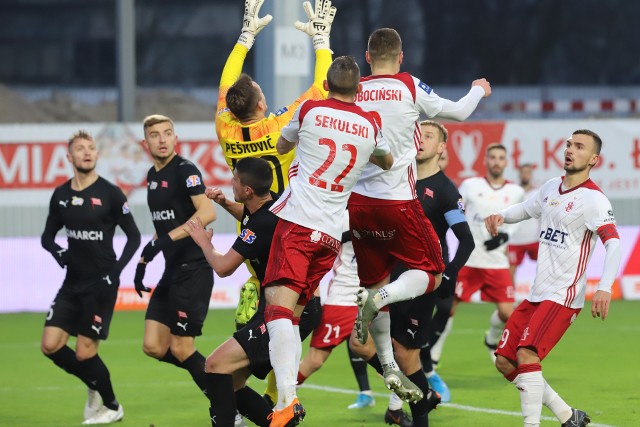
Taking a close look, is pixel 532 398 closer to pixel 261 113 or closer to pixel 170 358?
pixel 261 113

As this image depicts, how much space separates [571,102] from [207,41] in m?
12.5

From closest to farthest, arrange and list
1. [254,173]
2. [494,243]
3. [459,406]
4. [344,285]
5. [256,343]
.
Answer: [256,343] → [254,173] → [344,285] → [459,406] → [494,243]

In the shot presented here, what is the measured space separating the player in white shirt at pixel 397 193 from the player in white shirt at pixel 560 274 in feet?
2.50

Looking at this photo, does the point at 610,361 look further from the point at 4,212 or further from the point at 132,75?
the point at 132,75

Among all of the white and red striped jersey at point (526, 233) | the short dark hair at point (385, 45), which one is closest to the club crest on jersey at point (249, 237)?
the short dark hair at point (385, 45)

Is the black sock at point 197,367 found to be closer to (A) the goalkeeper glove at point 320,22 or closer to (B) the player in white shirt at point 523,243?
(A) the goalkeeper glove at point 320,22

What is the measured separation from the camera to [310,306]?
8984 millimetres

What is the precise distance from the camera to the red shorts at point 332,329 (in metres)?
10.6

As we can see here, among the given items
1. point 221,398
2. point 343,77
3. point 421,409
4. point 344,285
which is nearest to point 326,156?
point 343,77

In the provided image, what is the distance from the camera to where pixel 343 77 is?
804 cm

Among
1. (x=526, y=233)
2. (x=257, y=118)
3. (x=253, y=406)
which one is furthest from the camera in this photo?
(x=526, y=233)

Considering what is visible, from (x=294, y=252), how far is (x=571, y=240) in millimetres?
2118

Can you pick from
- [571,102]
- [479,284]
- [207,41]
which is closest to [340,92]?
[479,284]

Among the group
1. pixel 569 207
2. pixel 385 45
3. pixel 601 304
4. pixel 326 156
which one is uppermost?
pixel 385 45
